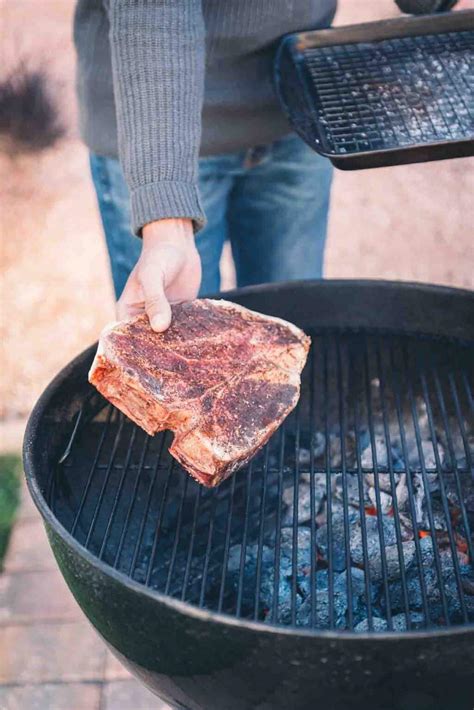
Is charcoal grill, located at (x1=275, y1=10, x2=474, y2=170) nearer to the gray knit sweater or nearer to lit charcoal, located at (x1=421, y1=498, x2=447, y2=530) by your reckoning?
the gray knit sweater

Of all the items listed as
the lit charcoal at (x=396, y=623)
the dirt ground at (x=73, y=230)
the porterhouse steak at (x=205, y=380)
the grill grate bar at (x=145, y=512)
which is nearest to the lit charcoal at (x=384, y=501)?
the lit charcoal at (x=396, y=623)

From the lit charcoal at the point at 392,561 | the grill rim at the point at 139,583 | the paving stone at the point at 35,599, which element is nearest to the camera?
the grill rim at the point at 139,583

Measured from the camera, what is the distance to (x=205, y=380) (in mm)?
1463

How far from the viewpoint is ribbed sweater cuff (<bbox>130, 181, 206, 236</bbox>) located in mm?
1537

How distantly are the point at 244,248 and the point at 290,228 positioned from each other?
0.18 meters

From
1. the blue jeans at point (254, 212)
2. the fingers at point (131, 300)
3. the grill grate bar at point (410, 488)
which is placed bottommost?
the grill grate bar at point (410, 488)

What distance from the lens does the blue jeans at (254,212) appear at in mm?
2055

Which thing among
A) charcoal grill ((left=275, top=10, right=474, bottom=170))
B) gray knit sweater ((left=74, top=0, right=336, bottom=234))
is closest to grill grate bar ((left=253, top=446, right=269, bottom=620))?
gray knit sweater ((left=74, top=0, right=336, bottom=234))

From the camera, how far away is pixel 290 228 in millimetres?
2260

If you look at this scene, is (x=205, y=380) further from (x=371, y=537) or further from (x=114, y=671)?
(x=114, y=671)

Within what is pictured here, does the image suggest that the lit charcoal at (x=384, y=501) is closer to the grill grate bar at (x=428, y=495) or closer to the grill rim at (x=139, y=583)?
the grill grate bar at (x=428, y=495)

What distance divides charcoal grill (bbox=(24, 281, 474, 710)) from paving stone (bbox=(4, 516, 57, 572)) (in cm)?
79

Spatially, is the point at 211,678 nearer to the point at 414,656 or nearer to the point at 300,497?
the point at 414,656

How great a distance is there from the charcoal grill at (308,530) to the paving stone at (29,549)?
79 cm
